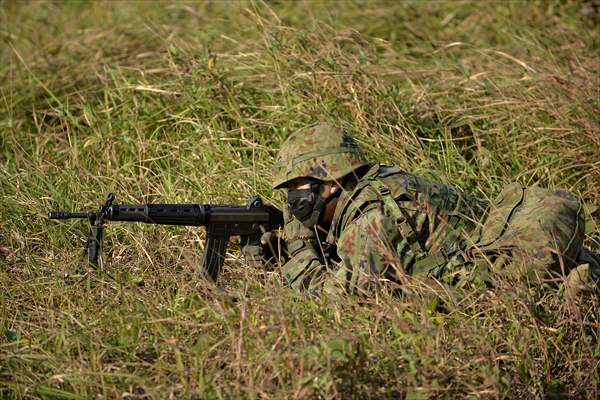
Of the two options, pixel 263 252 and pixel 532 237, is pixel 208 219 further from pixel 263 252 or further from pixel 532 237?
pixel 532 237

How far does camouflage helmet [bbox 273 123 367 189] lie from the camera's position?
5.18 meters

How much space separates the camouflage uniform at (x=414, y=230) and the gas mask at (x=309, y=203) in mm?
76

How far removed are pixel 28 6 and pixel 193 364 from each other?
25.2 feet

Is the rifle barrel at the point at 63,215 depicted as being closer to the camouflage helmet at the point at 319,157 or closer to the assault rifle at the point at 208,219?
the assault rifle at the point at 208,219

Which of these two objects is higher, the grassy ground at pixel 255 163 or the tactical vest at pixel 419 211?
the tactical vest at pixel 419 211

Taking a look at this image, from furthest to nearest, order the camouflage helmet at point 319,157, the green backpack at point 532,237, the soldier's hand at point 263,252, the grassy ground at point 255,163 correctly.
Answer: the soldier's hand at point 263,252 → the camouflage helmet at point 319,157 → the green backpack at point 532,237 → the grassy ground at point 255,163

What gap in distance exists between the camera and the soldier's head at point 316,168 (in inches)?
204

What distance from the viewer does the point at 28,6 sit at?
11.0 meters

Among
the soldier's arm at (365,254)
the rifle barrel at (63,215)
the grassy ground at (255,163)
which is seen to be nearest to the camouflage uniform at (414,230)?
the soldier's arm at (365,254)

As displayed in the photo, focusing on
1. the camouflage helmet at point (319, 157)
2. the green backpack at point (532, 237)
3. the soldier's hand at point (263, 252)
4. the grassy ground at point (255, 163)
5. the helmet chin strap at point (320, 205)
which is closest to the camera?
the grassy ground at point (255, 163)

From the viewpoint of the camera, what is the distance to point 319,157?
5180 mm

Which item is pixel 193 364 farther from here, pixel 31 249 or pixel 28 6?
pixel 28 6

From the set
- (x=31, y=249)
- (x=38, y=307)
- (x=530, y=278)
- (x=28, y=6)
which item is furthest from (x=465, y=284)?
(x=28, y=6)

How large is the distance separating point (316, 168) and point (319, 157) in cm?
6
